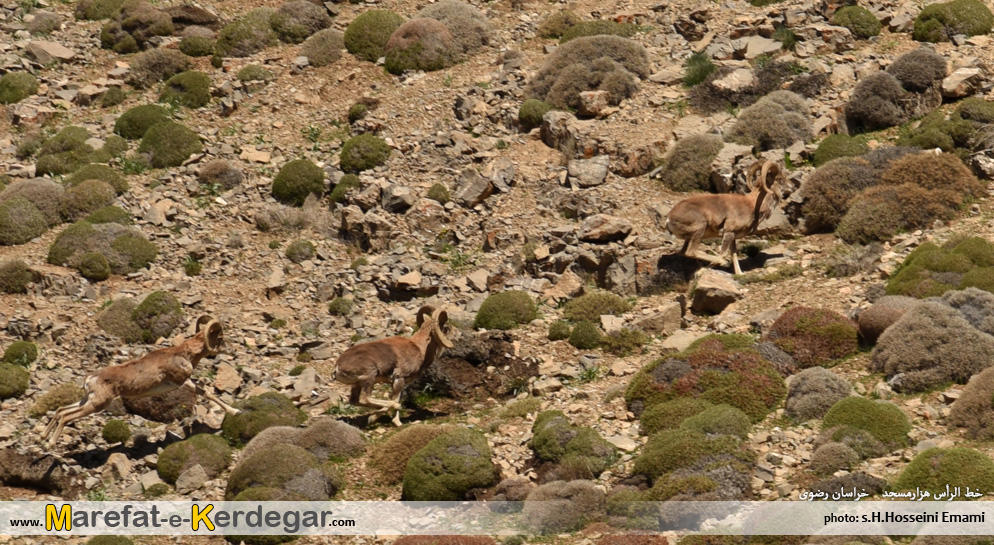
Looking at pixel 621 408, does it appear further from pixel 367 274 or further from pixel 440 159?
pixel 440 159

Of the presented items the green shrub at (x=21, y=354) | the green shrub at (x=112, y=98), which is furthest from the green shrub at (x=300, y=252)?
the green shrub at (x=112, y=98)

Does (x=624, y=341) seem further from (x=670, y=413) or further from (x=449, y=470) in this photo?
(x=449, y=470)

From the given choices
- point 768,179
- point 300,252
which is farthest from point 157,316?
point 768,179

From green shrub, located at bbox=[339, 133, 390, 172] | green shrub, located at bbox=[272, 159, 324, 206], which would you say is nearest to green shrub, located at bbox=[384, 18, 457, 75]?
green shrub, located at bbox=[339, 133, 390, 172]

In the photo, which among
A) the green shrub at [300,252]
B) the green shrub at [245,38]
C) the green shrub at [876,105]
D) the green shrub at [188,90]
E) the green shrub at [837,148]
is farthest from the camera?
the green shrub at [245,38]

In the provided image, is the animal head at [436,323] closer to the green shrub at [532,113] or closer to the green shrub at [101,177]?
the green shrub at [532,113]

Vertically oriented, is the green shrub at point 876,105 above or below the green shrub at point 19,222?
above

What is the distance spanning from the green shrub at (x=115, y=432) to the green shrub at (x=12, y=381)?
9.38 feet

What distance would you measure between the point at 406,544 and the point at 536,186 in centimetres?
1495

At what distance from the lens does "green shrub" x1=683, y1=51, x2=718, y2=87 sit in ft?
106

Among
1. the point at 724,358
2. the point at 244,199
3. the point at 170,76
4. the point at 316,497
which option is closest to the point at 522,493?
the point at 316,497

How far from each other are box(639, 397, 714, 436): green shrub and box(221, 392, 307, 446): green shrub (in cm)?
663

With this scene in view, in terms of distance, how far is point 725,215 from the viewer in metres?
24.5

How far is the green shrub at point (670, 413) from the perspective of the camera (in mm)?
18484
